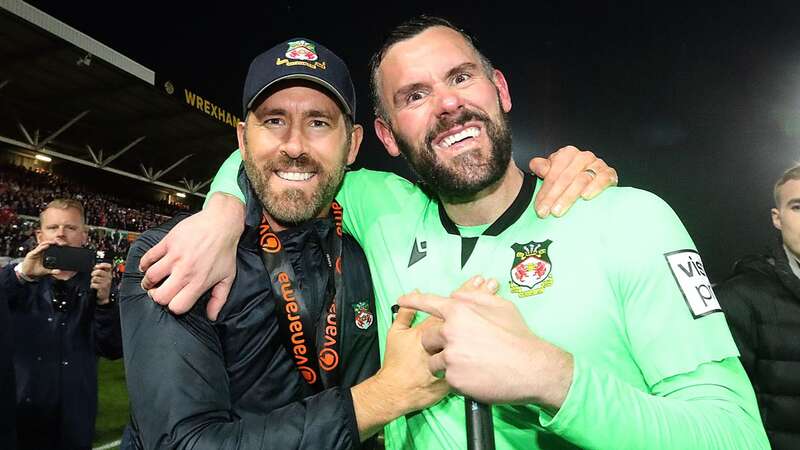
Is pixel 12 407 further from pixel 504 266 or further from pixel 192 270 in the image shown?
pixel 504 266

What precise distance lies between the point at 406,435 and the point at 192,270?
39.1 inches

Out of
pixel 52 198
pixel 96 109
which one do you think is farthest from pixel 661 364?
pixel 52 198

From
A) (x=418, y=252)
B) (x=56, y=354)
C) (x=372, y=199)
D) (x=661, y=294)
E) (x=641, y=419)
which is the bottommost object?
(x=641, y=419)

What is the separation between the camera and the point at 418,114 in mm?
2068

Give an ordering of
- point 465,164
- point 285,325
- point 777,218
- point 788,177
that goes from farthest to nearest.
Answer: point 777,218
point 788,177
point 465,164
point 285,325

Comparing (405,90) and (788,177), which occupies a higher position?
(405,90)

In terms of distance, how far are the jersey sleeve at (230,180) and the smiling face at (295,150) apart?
11cm

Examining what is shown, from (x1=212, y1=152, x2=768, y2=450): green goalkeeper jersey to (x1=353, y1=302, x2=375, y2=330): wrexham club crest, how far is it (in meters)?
0.06

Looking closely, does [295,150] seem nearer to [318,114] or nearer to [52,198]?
[318,114]

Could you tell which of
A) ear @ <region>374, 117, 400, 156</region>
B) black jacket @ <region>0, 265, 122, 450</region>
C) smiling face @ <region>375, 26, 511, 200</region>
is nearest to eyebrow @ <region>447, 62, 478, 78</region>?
smiling face @ <region>375, 26, 511, 200</region>

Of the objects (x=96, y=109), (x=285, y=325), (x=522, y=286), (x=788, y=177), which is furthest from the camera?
(x=96, y=109)

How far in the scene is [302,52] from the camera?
219cm

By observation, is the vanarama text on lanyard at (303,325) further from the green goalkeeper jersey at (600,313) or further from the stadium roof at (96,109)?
the stadium roof at (96,109)

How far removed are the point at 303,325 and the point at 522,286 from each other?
80 cm
